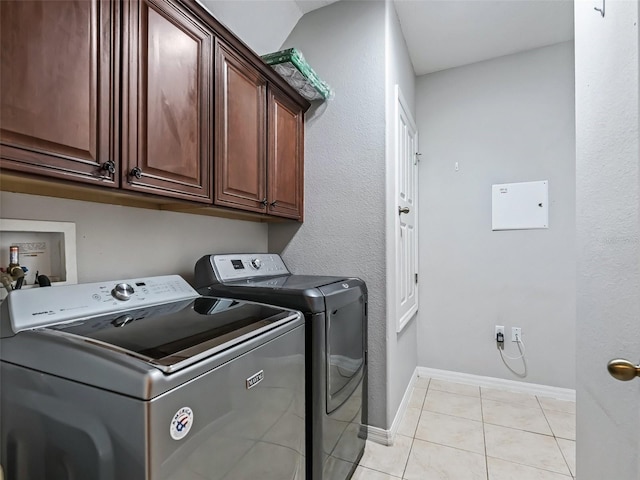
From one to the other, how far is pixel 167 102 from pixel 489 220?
2.49 metres

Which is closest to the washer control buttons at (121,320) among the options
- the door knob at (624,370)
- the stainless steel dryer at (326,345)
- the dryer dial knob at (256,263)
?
the stainless steel dryer at (326,345)

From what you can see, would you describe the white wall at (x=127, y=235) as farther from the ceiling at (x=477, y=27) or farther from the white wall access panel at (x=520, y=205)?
the white wall access panel at (x=520, y=205)

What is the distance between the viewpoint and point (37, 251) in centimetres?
111

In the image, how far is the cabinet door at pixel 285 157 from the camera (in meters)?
1.87

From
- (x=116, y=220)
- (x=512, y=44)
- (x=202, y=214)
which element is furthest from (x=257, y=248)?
(x=512, y=44)

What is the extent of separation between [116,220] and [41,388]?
718 mm

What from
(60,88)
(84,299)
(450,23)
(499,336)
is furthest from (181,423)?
(450,23)

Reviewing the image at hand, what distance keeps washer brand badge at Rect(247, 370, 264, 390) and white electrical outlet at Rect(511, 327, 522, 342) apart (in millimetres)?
2407

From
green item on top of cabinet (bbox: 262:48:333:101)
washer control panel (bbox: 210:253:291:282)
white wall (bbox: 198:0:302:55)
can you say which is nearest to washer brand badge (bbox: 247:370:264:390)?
washer control panel (bbox: 210:253:291:282)

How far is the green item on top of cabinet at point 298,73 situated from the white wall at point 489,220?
1.30 metres

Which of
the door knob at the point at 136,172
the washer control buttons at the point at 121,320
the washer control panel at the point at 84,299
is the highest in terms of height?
the door knob at the point at 136,172

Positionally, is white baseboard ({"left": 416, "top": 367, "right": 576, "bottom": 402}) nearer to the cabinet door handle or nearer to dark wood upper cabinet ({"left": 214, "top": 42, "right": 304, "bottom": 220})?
dark wood upper cabinet ({"left": 214, "top": 42, "right": 304, "bottom": 220})

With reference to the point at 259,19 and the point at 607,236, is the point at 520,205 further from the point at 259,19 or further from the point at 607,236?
the point at 259,19

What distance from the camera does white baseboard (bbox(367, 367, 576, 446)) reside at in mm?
1973
